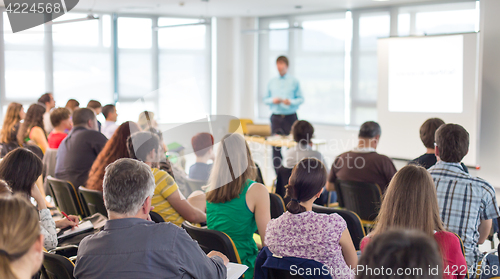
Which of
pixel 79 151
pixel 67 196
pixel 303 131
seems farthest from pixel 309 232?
pixel 79 151

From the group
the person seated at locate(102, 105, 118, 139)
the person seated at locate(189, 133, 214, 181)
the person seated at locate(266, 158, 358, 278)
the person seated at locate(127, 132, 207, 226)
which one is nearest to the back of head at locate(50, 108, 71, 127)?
the person seated at locate(102, 105, 118, 139)

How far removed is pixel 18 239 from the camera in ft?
3.49

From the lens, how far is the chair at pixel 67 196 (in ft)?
11.3

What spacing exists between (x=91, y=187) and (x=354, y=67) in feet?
18.8

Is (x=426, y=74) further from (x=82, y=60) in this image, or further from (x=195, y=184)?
(x=82, y=60)

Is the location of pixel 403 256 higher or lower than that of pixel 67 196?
higher

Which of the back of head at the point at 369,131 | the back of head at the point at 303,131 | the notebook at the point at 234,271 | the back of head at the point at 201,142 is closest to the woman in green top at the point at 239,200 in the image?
the back of head at the point at 201,142

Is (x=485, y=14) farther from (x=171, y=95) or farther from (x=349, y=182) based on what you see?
(x=171, y=95)

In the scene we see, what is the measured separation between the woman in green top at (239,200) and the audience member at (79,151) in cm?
193

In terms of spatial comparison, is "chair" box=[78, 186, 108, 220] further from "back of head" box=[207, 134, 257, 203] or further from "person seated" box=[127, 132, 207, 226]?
"back of head" box=[207, 134, 257, 203]

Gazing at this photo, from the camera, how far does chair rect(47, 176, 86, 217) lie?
11.3 feet

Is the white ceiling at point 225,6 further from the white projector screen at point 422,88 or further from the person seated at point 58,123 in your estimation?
the person seated at point 58,123

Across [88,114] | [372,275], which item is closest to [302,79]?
[88,114]

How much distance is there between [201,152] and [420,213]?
3.16 ft
